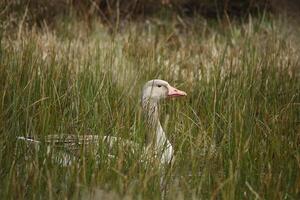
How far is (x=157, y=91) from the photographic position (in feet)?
16.8

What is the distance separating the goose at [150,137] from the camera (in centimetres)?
415

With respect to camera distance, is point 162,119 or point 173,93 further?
point 162,119

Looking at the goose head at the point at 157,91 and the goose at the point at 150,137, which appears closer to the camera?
the goose at the point at 150,137

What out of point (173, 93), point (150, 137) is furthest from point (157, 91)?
point (150, 137)

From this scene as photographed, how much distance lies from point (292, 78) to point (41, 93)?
6.77 feet

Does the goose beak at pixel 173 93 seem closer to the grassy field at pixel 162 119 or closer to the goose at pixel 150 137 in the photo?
the goose at pixel 150 137

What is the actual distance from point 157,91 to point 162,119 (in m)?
0.33

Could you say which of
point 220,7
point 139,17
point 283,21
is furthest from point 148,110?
point 220,7

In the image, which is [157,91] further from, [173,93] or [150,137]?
[150,137]

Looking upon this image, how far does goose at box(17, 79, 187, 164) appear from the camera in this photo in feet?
13.6

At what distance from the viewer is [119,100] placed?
17.3 feet

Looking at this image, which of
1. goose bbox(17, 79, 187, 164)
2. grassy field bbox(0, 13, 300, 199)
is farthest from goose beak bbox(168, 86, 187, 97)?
grassy field bbox(0, 13, 300, 199)

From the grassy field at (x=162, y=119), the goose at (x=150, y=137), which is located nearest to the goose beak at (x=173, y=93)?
the goose at (x=150, y=137)

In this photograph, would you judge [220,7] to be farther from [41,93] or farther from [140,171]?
[140,171]
